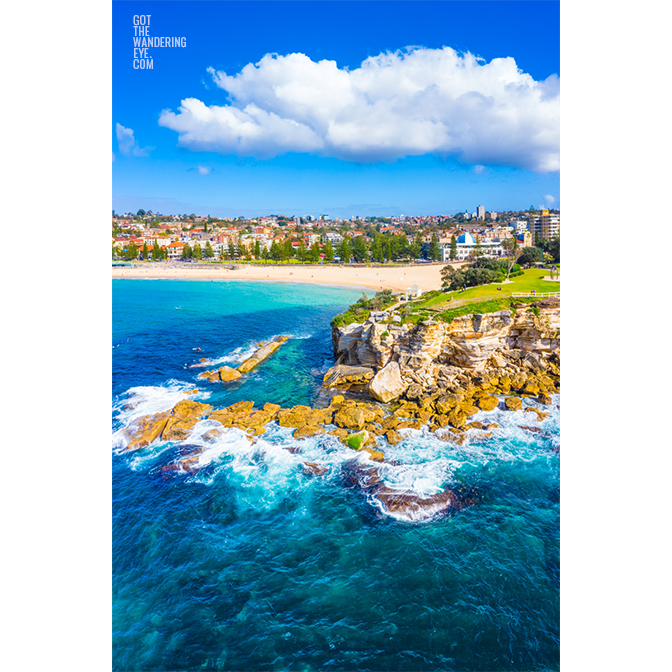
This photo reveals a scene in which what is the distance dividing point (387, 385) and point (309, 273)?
60.5m

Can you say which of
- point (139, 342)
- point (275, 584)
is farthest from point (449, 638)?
point (139, 342)

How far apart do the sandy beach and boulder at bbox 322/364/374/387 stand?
3828 centimetres

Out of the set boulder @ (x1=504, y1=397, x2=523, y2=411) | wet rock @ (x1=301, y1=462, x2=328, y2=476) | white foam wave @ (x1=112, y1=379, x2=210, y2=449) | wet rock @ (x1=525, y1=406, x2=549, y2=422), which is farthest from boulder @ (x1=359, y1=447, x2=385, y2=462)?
white foam wave @ (x1=112, y1=379, x2=210, y2=449)

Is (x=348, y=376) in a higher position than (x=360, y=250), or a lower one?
lower

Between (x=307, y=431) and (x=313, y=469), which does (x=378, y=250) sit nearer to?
(x=307, y=431)

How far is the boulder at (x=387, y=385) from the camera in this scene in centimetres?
2338

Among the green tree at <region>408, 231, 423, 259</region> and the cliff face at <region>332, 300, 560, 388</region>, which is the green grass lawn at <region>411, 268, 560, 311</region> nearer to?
the cliff face at <region>332, 300, 560, 388</region>

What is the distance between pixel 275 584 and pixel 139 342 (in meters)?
31.6

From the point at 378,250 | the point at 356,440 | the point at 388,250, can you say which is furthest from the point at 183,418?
the point at 388,250

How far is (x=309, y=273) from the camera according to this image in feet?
267

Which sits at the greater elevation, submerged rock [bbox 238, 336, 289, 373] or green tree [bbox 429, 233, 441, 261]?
green tree [bbox 429, 233, 441, 261]

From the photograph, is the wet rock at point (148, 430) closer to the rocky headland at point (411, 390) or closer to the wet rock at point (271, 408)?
the rocky headland at point (411, 390)

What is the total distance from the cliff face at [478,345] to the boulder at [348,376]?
215 centimetres

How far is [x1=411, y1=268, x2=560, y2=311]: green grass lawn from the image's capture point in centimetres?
2805
